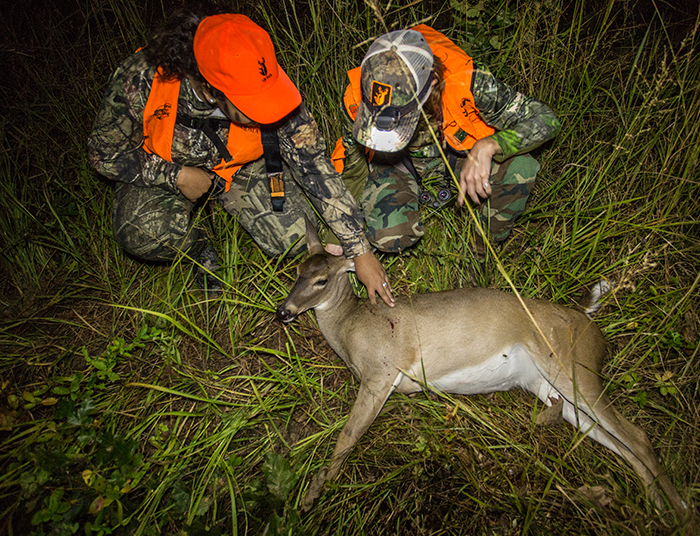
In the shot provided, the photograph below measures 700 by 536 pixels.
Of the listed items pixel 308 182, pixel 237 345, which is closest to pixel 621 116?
pixel 308 182

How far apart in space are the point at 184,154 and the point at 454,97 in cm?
220

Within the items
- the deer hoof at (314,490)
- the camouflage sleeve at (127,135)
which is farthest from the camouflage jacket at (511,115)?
the deer hoof at (314,490)

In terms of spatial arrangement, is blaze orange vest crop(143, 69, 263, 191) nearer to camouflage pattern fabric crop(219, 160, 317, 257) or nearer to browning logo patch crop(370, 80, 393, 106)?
camouflage pattern fabric crop(219, 160, 317, 257)

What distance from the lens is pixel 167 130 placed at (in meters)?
2.88

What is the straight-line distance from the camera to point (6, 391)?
2.82 meters

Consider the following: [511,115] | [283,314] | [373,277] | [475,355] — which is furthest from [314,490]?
[511,115]

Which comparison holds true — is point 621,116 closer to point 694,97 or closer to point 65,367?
point 694,97

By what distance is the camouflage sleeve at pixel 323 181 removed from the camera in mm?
3088

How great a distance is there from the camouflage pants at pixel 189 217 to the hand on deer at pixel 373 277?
685 mm

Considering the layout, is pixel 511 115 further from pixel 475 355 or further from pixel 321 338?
pixel 321 338

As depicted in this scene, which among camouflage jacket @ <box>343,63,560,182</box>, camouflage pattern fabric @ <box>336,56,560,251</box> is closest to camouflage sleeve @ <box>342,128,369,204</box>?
camouflage pattern fabric @ <box>336,56,560,251</box>

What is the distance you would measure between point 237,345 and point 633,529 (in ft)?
8.88

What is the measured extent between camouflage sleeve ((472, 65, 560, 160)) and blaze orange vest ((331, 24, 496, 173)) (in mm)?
90

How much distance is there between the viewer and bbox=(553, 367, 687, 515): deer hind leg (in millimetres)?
2260
